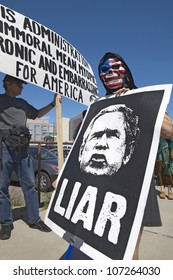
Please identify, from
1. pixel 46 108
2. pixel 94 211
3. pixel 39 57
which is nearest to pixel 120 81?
pixel 94 211

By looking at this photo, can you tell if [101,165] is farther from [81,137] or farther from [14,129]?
[14,129]

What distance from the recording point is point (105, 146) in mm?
1404

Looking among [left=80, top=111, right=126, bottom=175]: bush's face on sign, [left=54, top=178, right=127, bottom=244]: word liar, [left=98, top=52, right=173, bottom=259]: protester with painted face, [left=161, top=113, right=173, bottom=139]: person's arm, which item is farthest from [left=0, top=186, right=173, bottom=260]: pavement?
[left=161, top=113, right=173, bottom=139]: person's arm

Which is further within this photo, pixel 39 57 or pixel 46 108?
pixel 46 108

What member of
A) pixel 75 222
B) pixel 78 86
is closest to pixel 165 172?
pixel 78 86

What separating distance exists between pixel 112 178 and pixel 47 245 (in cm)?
171

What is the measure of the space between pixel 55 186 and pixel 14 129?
52.5 inches

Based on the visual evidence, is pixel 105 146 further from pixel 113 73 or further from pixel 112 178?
pixel 113 73

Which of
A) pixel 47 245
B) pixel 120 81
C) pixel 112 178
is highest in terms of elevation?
pixel 120 81

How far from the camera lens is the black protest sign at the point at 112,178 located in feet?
3.75

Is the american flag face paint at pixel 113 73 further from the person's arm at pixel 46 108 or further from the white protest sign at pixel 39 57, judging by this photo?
the person's arm at pixel 46 108

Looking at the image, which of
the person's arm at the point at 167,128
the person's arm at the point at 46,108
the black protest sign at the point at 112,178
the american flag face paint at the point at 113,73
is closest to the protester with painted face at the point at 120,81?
the american flag face paint at the point at 113,73

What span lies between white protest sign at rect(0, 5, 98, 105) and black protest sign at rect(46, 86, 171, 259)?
1266 mm
